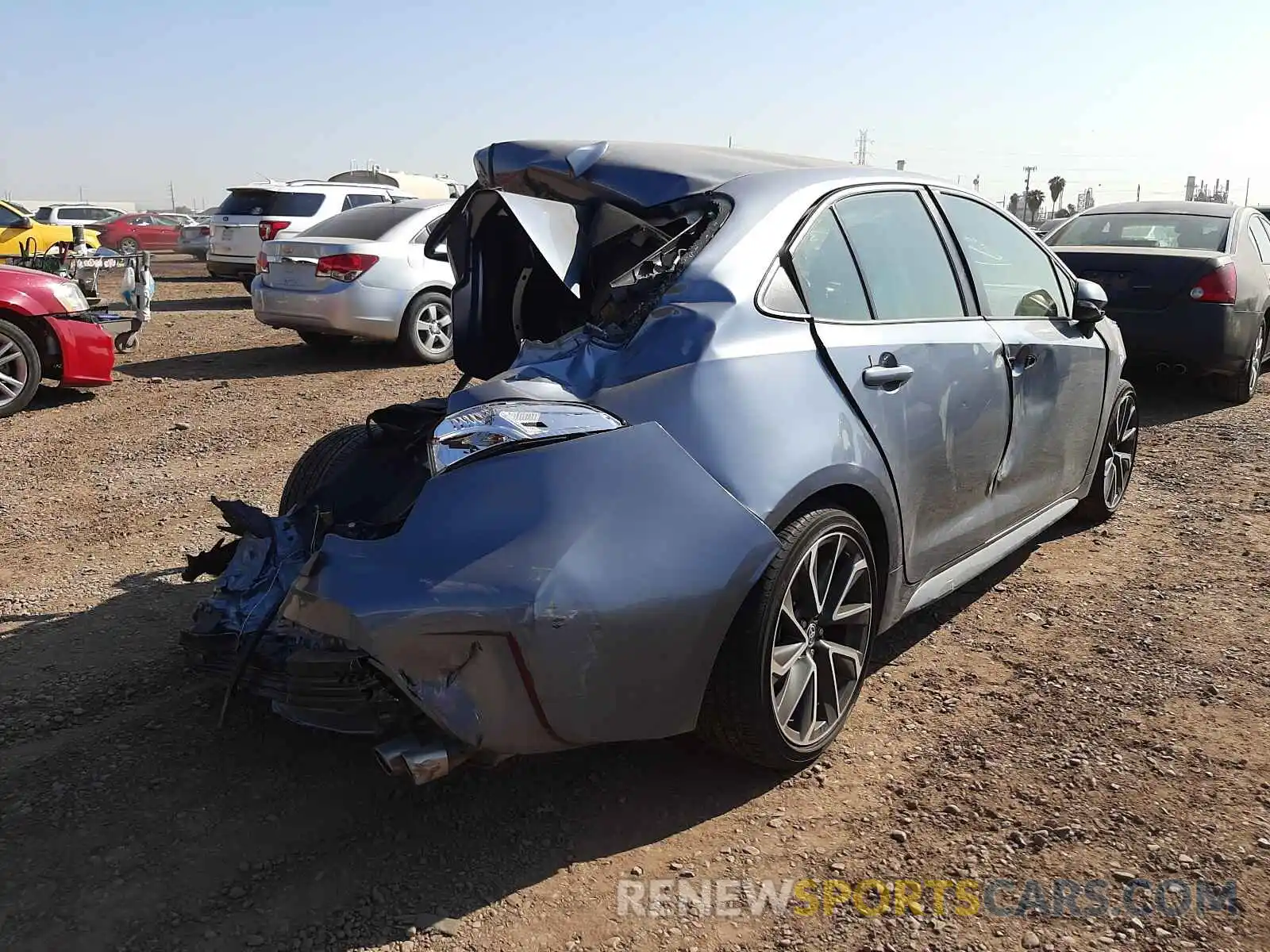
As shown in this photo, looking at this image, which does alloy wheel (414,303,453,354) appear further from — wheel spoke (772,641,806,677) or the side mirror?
wheel spoke (772,641,806,677)

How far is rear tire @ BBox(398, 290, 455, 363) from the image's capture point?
972 cm

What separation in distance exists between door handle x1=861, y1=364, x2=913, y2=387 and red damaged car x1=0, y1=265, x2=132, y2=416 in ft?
22.0

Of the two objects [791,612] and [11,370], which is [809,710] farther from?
[11,370]

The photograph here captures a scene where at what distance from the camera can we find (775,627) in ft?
9.02

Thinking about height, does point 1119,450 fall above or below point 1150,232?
below

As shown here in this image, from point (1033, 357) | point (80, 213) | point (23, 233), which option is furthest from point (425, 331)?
point (80, 213)

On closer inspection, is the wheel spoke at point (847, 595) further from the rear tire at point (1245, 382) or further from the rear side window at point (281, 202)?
the rear side window at point (281, 202)

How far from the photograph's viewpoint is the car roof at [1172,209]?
8.71 m

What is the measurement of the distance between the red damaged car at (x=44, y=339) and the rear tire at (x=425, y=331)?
8.46ft

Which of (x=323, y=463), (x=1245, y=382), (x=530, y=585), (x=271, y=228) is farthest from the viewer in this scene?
(x=271, y=228)

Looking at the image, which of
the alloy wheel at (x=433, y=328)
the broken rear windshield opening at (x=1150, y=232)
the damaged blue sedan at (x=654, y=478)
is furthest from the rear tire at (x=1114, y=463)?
the alloy wheel at (x=433, y=328)

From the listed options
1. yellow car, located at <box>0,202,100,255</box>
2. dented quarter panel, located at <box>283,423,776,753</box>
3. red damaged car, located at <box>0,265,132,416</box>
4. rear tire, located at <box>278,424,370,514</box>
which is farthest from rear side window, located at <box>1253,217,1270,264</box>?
yellow car, located at <box>0,202,100,255</box>

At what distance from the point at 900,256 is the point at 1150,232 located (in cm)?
620

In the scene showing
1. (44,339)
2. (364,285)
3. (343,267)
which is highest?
(343,267)
